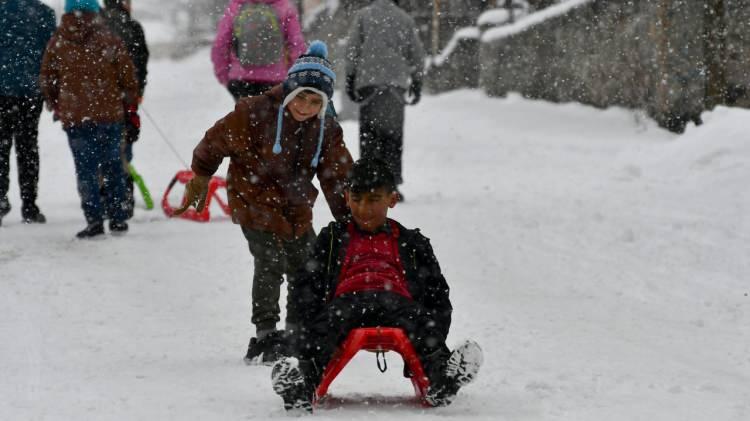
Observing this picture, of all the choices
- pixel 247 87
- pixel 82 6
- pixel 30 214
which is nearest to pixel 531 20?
pixel 247 87

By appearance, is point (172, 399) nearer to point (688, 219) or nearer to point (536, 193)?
point (688, 219)

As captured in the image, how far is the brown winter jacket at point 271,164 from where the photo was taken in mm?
5246

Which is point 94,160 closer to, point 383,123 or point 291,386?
point 383,123

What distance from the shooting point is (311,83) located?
5.19 meters

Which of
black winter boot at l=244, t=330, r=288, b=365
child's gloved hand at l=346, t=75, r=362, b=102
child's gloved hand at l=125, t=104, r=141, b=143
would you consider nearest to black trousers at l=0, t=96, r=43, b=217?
child's gloved hand at l=125, t=104, r=141, b=143

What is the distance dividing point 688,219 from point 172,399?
5324 millimetres

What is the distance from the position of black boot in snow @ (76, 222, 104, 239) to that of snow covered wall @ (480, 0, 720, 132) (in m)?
7.21

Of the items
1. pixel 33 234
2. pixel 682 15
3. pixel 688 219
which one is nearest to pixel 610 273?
pixel 688 219

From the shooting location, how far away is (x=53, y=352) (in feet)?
17.7

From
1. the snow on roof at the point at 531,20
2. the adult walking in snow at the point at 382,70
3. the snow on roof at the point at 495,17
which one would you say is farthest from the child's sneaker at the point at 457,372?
the snow on roof at the point at 495,17

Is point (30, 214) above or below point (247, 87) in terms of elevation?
below

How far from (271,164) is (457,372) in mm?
1586

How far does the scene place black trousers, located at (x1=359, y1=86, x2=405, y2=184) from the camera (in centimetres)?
1030

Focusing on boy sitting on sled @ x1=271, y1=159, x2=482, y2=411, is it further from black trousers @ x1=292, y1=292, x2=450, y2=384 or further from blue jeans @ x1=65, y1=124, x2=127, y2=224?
blue jeans @ x1=65, y1=124, x2=127, y2=224
